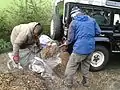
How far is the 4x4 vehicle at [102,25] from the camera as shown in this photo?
8.52 meters

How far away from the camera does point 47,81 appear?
23.7 feet

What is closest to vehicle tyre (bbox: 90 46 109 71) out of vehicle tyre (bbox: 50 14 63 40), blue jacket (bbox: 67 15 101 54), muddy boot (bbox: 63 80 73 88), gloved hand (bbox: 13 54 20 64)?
vehicle tyre (bbox: 50 14 63 40)

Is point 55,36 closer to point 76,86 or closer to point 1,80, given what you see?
point 76,86

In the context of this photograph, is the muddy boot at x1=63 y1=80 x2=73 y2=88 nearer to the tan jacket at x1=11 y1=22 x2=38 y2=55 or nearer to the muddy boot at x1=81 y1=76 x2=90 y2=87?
the muddy boot at x1=81 y1=76 x2=90 y2=87

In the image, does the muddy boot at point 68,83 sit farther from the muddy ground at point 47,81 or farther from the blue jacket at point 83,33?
the blue jacket at point 83,33

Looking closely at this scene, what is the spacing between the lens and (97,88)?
7648mm

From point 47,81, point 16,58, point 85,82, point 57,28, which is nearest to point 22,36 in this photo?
point 16,58

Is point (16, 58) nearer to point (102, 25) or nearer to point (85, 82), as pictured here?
point (85, 82)

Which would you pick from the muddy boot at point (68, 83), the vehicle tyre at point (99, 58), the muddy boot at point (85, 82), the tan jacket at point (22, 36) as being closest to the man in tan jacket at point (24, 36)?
the tan jacket at point (22, 36)

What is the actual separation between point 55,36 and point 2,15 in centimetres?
304

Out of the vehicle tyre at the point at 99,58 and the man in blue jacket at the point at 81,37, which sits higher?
the man in blue jacket at the point at 81,37

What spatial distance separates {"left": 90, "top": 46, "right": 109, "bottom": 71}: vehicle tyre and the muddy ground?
0.51ft

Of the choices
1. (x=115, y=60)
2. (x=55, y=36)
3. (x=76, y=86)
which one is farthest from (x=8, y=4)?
(x=76, y=86)

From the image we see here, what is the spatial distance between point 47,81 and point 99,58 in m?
2.07
